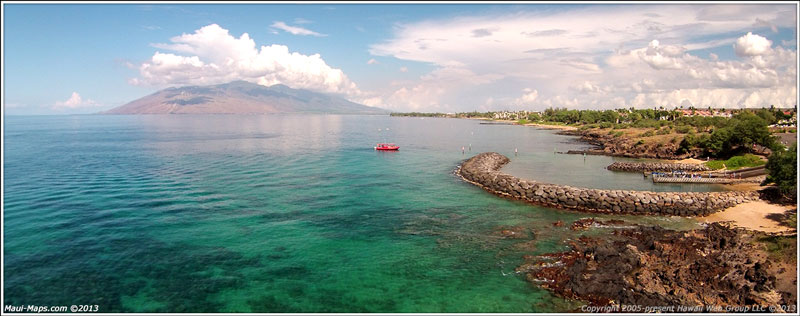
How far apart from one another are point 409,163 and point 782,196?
50.9 metres

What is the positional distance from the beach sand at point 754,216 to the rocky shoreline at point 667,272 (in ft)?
14.3

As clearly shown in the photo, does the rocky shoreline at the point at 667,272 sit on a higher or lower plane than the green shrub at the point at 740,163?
lower

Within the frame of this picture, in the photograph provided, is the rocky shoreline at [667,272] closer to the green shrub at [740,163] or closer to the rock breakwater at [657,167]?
the rock breakwater at [657,167]

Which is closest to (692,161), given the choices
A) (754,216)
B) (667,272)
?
(754,216)

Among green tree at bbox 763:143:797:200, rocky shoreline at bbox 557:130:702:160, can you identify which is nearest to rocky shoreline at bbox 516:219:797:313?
green tree at bbox 763:143:797:200

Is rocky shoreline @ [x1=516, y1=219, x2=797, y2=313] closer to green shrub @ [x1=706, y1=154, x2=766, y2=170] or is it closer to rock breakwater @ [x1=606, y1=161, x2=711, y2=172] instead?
rock breakwater @ [x1=606, y1=161, x2=711, y2=172]

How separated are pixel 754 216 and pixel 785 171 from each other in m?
6.76

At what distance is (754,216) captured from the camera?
118 feet

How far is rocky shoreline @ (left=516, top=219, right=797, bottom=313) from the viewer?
2089 cm

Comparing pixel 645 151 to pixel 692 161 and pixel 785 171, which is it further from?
pixel 785 171

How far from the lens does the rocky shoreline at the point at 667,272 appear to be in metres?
20.9

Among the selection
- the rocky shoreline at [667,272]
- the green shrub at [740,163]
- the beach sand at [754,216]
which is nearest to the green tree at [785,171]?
the beach sand at [754,216]

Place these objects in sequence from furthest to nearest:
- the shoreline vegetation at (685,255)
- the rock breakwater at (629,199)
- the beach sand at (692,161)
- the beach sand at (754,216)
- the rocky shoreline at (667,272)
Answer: the beach sand at (692,161) → the rock breakwater at (629,199) → the beach sand at (754,216) → the shoreline vegetation at (685,255) → the rocky shoreline at (667,272)

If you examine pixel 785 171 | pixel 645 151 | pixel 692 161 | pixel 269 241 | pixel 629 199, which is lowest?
pixel 269 241
